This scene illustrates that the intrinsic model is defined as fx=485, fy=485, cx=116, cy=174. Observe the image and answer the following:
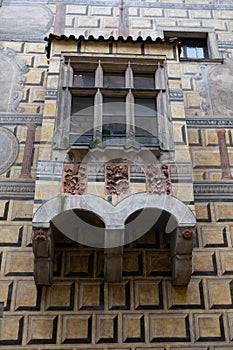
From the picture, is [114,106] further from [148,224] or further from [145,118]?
[148,224]

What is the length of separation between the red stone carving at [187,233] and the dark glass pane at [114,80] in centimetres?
260

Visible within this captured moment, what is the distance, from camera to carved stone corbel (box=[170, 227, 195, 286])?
5824mm

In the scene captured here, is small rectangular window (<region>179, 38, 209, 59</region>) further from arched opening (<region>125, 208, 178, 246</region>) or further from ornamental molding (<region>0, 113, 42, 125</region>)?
arched opening (<region>125, 208, 178, 246</region>)

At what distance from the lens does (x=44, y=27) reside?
9.29m

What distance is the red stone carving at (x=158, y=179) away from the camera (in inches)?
241

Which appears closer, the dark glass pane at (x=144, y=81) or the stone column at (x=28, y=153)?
the stone column at (x=28, y=153)

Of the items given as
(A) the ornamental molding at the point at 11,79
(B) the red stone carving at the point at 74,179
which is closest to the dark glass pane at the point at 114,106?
(B) the red stone carving at the point at 74,179

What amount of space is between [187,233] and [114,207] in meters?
0.93

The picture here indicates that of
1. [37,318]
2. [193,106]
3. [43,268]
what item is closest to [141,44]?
[193,106]

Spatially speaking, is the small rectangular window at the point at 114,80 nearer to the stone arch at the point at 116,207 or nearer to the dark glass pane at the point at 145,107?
the dark glass pane at the point at 145,107

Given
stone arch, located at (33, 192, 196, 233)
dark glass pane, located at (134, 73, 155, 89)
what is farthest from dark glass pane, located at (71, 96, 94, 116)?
stone arch, located at (33, 192, 196, 233)

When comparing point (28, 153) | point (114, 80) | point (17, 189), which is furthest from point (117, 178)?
point (114, 80)

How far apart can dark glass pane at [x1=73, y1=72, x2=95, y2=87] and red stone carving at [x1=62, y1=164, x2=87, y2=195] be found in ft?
5.32

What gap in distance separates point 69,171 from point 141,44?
276 cm
